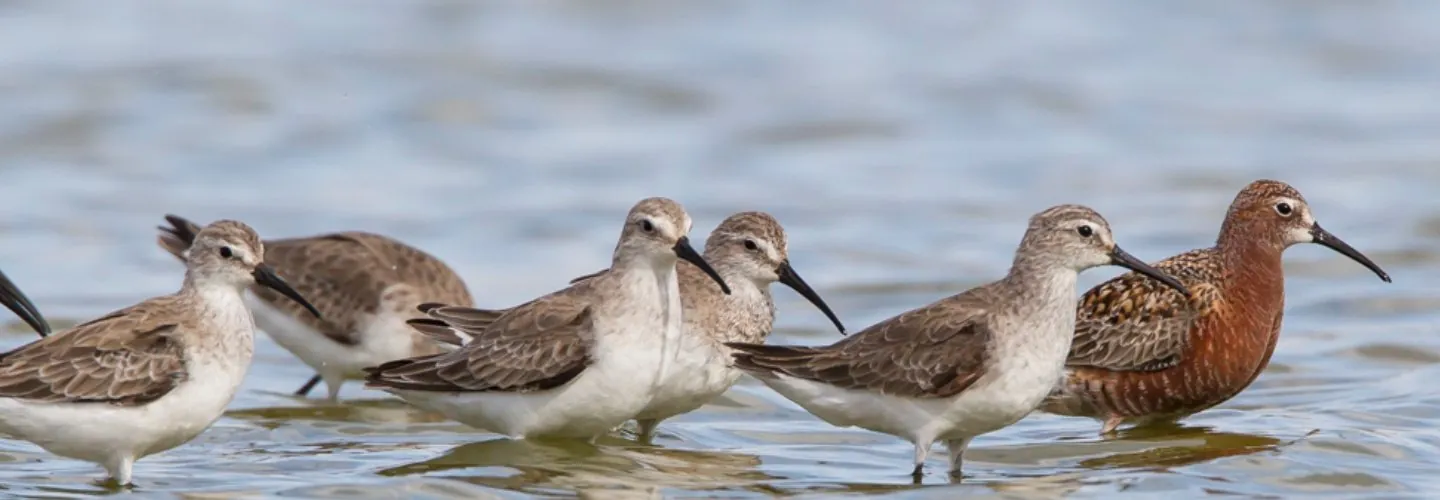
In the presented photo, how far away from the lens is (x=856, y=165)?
2431cm

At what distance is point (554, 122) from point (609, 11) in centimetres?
502

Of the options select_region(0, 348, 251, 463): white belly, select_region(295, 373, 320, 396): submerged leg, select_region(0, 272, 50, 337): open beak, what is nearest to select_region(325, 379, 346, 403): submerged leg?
select_region(295, 373, 320, 396): submerged leg

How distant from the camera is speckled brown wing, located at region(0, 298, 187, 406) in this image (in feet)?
35.6

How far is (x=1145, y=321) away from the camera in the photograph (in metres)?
13.1

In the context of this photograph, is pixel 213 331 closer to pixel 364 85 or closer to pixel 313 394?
pixel 313 394

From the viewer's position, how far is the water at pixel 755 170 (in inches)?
480

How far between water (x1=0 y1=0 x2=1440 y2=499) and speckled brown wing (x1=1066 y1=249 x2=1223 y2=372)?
505 millimetres

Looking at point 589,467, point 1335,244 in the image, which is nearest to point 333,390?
point 589,467

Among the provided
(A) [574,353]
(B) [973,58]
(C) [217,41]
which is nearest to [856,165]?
(B) [973,58]

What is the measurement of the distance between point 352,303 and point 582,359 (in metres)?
3.96

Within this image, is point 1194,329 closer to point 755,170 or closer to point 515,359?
point 515,359

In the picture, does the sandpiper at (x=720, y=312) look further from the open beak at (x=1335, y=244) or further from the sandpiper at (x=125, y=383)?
the open beak at (x=1335, y=244)

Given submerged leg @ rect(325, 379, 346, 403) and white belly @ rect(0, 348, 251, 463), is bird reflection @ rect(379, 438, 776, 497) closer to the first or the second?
white belly @ rect(0, 348, 251, 463)

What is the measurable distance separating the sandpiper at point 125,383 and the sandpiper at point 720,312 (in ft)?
6.33
